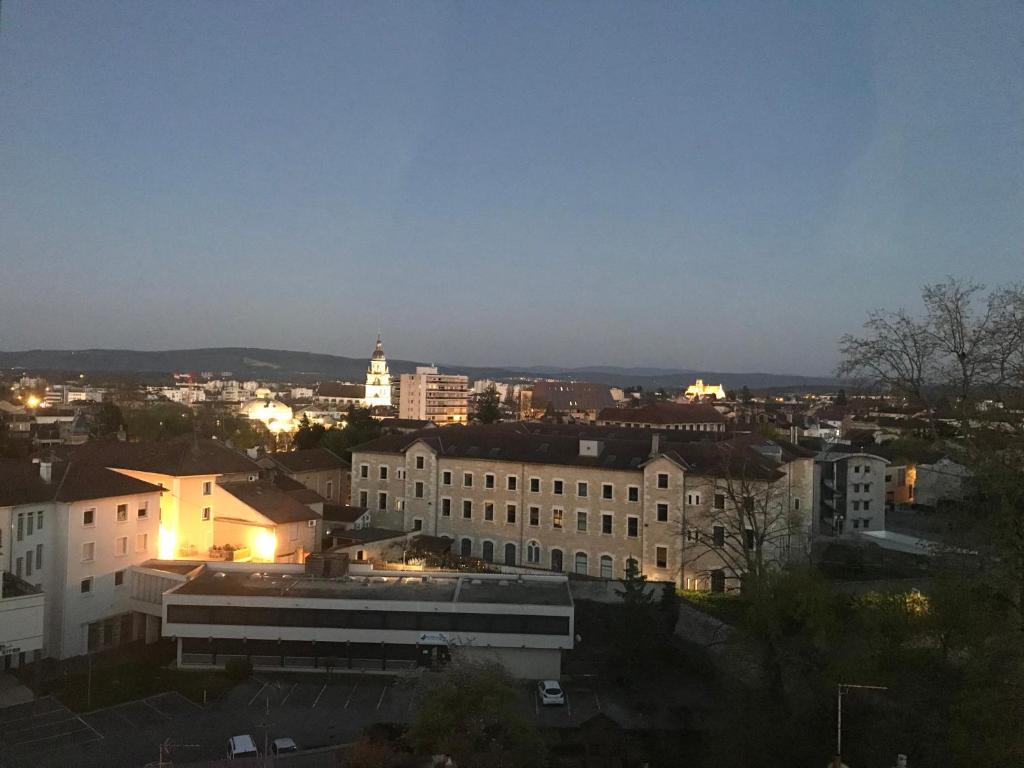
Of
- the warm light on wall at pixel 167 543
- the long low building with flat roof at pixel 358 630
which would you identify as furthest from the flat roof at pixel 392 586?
the warm light on wall at pixel 167 543

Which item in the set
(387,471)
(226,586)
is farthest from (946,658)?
(387,471)

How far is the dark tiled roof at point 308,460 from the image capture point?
2046 inches

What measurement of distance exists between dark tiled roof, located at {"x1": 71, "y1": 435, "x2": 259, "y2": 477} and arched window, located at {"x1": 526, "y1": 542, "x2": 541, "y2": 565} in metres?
14.2

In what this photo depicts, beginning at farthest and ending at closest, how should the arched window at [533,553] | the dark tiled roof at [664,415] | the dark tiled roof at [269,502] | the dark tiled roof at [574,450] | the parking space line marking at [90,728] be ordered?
the dark tiled roof at [664,415]
the arched window at [533,553]
the dark tiled roof at [269,502]
the dark tiled roof at [574,450]
the parking space line marking at [90,728]

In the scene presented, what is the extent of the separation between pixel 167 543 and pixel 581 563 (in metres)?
18.9

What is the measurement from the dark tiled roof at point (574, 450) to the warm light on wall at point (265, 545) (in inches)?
401

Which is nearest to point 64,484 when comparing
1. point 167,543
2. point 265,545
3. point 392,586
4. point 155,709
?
point 167,543

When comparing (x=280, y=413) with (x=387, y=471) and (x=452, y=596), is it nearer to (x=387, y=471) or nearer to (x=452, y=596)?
(x=387, y=471)

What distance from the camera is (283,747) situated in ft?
72.6

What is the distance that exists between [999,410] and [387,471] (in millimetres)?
33386

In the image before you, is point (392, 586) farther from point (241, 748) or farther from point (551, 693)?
point (241, 748)

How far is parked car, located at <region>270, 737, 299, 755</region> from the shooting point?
867 inches

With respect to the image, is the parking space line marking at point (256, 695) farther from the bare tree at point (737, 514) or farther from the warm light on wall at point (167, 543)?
the bare tree at point (737, 514)

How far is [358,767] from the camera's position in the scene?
1900 cm
